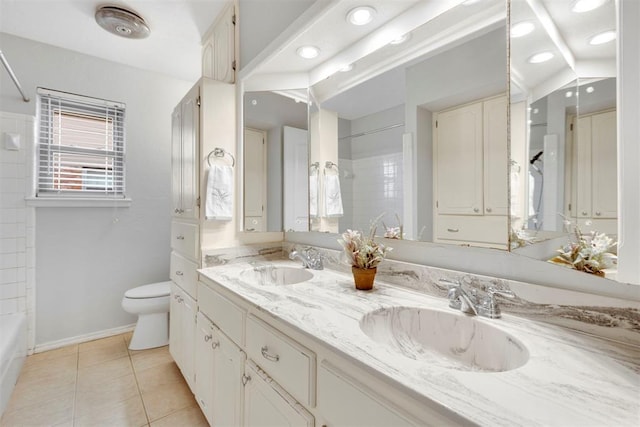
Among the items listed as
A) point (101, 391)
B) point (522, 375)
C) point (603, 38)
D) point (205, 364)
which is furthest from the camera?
point (101, 391)

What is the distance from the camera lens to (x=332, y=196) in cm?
159

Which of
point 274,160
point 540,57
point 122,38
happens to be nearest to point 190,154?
point 274,160

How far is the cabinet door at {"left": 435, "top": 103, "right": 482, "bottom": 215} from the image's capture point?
995 millimetres

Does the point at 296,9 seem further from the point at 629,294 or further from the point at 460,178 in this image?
the point at 629,294

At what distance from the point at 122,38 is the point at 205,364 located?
7.90 feet

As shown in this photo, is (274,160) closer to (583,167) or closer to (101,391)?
(583,167)

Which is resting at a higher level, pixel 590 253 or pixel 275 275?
pixel 590 253

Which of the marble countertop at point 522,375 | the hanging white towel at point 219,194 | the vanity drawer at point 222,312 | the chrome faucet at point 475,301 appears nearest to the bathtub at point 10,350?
the vanity drawer at point 222,312

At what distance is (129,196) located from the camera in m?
2.62

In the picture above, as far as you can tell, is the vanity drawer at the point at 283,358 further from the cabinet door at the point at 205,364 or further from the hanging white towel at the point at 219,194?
the hanging white towel at the point at 219,194

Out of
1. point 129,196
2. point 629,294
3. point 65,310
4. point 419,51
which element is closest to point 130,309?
point 65,310

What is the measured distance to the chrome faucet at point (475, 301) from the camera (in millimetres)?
851

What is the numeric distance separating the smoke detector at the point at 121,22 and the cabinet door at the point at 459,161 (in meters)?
2.13

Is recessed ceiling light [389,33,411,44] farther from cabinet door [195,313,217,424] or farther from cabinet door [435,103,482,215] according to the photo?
cabinet door [195,313,217,424]
